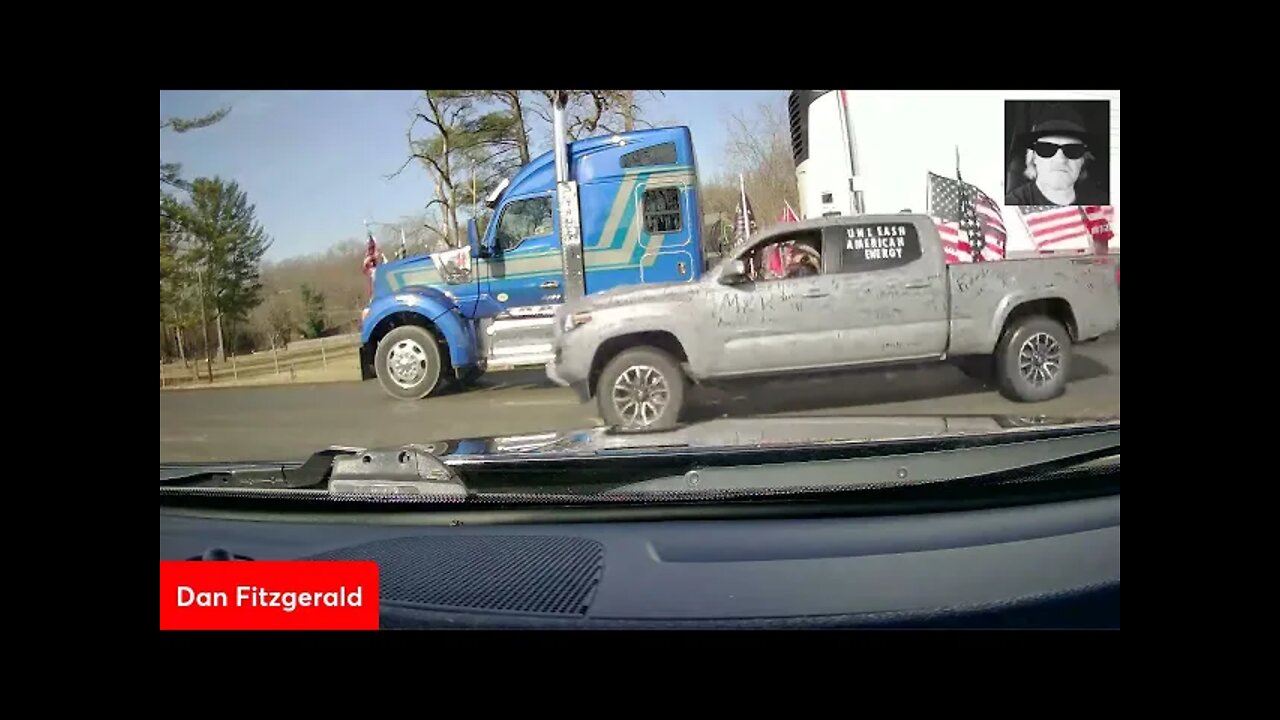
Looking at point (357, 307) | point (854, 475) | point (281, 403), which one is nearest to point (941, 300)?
point (854, 475)

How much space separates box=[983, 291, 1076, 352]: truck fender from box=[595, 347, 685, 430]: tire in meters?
1.28

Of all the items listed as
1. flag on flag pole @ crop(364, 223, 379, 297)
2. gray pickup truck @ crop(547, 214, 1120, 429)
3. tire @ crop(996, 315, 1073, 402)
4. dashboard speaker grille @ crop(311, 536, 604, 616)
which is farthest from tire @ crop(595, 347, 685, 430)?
tire @ crop(996, 315, 1073, 402)

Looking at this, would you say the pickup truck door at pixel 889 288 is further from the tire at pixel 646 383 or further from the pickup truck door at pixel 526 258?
the pickup truck door at pixel 526 258

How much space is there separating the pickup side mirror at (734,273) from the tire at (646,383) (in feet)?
1.27

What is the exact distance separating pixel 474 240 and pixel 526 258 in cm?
22

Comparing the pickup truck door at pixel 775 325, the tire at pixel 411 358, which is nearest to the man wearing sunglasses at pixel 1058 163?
the pickup truck door at pixel 775 325

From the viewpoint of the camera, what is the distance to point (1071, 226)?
345 centimetres

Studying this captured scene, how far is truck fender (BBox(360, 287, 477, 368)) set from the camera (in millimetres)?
3461

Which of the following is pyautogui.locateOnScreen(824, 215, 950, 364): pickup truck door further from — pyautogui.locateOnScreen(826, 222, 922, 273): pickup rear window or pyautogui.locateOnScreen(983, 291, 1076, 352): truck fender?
pyautogui.locateOnScreen(983, 291, 1076, 352): truck fender

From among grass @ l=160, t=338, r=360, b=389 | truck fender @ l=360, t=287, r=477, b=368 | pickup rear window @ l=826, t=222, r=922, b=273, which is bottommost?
grass @ l=160, t=338, r=360, b=389

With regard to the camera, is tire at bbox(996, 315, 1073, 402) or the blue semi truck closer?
the blue semi truck

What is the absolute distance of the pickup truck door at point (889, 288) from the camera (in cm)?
340
